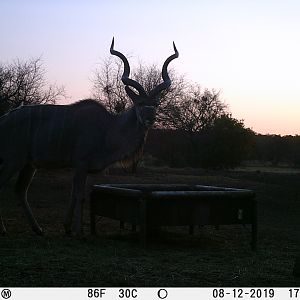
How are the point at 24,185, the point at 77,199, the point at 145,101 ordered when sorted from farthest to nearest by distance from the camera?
the point at 24,185
the point at 77,199
the point at 145,101

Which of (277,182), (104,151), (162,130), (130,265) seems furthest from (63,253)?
(162,130)

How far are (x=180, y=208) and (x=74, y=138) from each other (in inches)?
111

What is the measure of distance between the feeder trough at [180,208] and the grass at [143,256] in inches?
20.2

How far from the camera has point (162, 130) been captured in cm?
4666

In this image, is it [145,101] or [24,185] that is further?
[24,185]

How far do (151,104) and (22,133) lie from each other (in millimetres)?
2885

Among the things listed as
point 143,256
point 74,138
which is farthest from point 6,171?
point 143,256

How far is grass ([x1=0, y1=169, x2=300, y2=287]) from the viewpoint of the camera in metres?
7.61

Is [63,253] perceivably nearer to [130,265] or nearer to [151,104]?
[130,265]

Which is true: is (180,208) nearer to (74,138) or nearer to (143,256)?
(143,256)

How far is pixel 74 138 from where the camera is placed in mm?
12180

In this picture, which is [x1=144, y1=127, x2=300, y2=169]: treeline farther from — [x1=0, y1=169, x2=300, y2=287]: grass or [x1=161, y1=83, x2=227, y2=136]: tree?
[x1=0, y1=169, x2=300, y2=287]: grass

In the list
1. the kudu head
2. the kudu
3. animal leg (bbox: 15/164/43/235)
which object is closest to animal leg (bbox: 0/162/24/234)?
the kudu

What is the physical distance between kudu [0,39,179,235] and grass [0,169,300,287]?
46.4 inches
